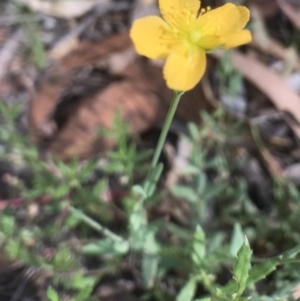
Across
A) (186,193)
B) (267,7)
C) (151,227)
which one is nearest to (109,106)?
(186,193)

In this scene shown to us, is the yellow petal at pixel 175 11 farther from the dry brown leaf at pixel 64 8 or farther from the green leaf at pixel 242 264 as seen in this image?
the dry brown leaf at pixel 64 8

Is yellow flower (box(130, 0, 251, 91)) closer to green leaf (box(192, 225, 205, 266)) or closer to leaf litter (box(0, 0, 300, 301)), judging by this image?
green leaf (box(192, 225, 205, 266))

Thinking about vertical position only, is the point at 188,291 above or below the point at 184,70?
below

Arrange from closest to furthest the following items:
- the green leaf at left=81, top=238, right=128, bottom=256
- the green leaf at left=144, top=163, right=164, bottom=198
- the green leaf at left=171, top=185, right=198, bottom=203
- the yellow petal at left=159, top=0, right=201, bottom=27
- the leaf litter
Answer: the yellow petal at left=159, top=0, right=201, bottom=27
the green leaf at left=144, top=163, right=164, bottom=198
the green leaf at left=81, top=238, right=128, bottom=256
the green leaf at left=171, top=185, right=198, bottom=203
the leaf litter

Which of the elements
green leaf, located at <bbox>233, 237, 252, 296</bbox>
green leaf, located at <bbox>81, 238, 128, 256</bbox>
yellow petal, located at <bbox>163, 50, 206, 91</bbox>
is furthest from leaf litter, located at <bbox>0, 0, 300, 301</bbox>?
yellow petal, located at <bbox>163, 50, 206, 91</bbox>

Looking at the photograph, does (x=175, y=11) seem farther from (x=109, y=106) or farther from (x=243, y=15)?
(x=109, y=106)

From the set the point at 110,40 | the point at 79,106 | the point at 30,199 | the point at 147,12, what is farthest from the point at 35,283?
the point at 147,12
